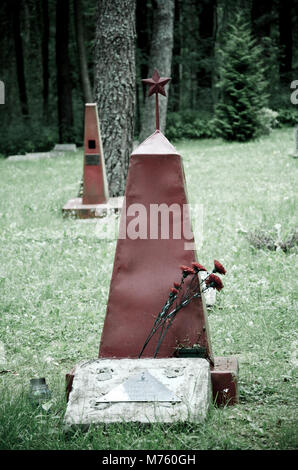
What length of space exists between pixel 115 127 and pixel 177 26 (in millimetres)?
19989

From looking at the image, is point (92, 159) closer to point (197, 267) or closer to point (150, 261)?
point (150, 261)

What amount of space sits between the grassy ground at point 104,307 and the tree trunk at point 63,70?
35.1 ft

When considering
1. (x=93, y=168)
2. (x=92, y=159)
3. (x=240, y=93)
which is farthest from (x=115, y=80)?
(x=240, y=93)

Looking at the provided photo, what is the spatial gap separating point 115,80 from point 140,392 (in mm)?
7121

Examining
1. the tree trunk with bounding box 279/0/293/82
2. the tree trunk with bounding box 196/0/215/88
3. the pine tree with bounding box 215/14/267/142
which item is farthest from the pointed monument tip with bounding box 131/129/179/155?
the tree trunk with bounding box 279/0/293/82

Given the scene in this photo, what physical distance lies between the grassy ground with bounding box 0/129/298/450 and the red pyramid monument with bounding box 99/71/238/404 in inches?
18.7

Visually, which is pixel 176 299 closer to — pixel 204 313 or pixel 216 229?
pixel 204 313

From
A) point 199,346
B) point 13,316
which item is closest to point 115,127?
point 13,316

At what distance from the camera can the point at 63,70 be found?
21297 millimetres

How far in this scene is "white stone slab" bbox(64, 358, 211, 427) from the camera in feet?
9.46

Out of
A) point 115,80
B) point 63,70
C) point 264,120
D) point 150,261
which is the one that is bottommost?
point 264,120

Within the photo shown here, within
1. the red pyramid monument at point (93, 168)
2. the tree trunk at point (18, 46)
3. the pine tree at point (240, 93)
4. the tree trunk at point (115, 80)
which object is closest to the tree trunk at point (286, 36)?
the pine tree at point (240, 93)

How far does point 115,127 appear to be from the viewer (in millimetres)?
9422
